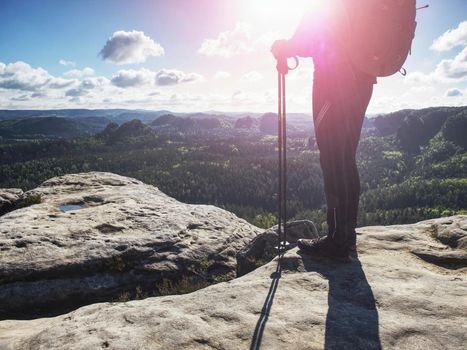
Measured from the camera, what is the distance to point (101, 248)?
11258 millimetres

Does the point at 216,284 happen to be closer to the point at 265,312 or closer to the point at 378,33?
the point at 265,312

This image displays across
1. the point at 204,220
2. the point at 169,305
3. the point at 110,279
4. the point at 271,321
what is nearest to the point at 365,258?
the point at 271,321

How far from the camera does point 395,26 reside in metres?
6.99

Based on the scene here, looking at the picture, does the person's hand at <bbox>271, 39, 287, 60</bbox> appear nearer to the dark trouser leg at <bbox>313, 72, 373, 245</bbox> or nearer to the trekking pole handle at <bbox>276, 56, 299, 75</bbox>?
the trekking pole handle at <bbox>276, 56, 299, 75</bbox>

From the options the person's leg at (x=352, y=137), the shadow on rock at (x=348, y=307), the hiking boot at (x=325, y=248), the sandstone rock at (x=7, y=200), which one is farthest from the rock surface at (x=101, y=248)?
the person's leg at (x=352, y=137)

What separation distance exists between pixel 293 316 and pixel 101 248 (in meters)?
7.43

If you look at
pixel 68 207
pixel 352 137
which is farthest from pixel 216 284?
pixel 68 207

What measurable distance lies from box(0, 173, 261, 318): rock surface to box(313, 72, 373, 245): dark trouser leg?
501cm

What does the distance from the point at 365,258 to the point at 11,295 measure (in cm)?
900

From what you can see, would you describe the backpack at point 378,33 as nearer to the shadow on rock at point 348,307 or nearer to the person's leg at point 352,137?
the person's leg at point 352,137

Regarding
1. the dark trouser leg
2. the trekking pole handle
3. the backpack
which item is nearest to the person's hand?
the trekking pole handle

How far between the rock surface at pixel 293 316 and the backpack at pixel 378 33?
14.0 ft

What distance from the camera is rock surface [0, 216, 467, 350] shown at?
5133 mm

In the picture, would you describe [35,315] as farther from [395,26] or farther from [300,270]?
[395,26]
